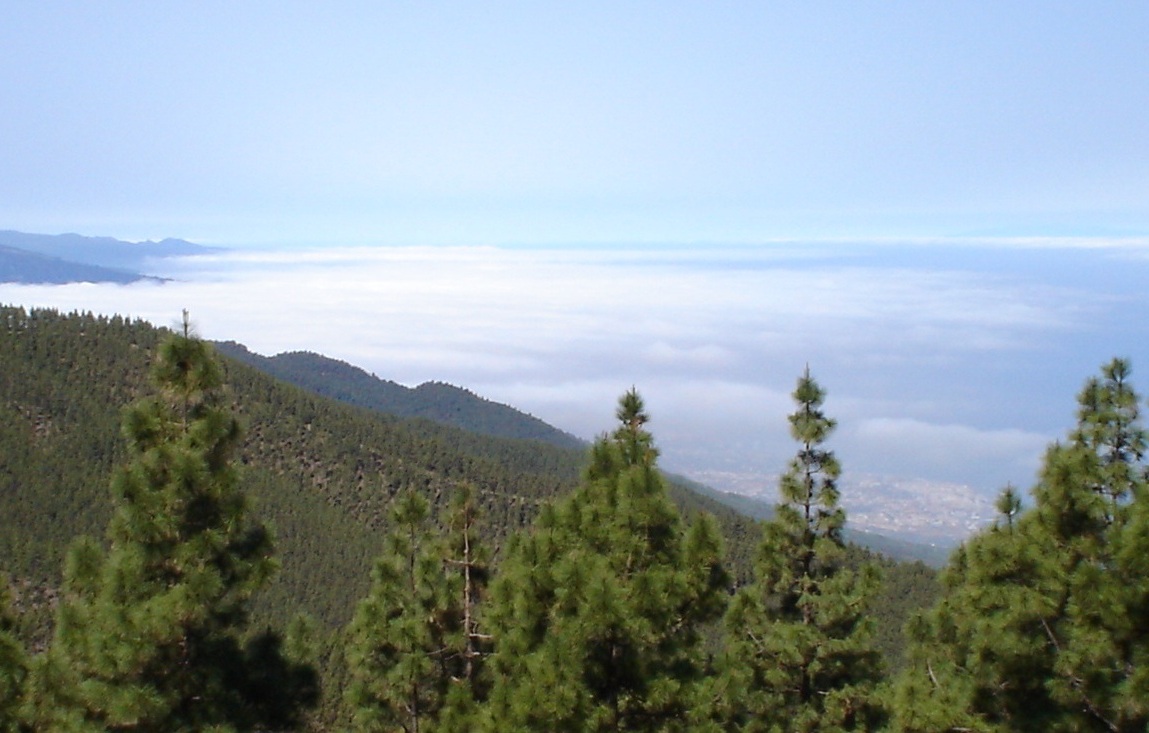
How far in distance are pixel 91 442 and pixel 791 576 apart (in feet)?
404

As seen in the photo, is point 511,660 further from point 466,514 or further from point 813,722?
point 813,722

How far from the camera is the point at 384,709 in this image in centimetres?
1477

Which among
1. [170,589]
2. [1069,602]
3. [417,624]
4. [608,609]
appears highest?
[1069,602]

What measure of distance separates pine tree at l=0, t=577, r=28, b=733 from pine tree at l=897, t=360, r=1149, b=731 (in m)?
10.8

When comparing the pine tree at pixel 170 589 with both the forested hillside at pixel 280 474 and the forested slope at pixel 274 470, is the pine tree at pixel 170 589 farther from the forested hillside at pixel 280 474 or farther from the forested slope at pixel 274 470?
the forested slope at pixel 274 470

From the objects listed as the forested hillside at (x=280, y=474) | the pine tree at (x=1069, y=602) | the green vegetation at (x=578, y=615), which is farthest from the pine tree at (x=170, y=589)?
Answer: the forested hillside at (x=280, y=474)

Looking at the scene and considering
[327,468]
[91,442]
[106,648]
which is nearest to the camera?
[106,648]

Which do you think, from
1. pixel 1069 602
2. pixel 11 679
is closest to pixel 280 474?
pixel 11 679

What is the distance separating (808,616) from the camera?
1570cm

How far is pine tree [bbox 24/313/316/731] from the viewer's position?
9.66 metres

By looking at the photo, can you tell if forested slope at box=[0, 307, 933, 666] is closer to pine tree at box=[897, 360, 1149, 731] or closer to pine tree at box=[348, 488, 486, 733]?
pine tree at box=[348, 488, 486, 733]

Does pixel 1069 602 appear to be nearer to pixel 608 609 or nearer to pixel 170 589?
pixel 608 609

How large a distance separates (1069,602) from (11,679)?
11970 mm

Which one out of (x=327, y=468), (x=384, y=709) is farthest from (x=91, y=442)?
(x=384, y=709)
